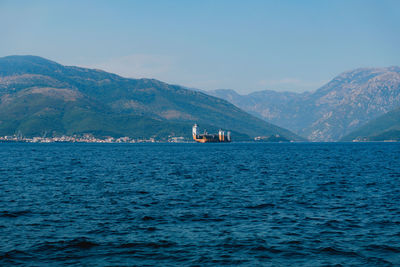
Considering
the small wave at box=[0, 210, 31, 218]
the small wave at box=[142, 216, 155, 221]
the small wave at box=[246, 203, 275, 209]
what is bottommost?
the small wave at box=[246, 203, 275, 209]

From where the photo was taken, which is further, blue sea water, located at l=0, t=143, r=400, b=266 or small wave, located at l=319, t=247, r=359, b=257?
small wave, located at l=319, t=247, r=359, b=257

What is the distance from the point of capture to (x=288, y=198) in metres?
54.2

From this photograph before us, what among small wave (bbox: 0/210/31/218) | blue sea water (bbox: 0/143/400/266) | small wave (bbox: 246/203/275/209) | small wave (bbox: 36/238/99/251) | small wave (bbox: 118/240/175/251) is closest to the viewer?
blue sea water (bbox: 0/143/400/266)

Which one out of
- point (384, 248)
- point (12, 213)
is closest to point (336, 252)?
point (384, 248)

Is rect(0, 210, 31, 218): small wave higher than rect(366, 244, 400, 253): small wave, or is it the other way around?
rect(0, 210, 31, 218): small wave

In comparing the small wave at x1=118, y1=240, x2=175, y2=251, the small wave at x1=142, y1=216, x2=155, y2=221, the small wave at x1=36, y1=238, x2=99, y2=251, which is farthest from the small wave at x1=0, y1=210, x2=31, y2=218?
the small wave at x1=118, y1=240, x2=175, y2=251

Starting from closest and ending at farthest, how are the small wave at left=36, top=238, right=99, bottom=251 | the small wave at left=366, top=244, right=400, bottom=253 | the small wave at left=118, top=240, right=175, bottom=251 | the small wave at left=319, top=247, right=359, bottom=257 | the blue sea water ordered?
the blue sea water < the small wave at left=319, top=247, right=359, bottom=257 < the small wave at left=366, top=244, right=400, bottom=253 < the small wave at left=36, top=238, right=99, bottom=251 < the small wave at left=118, top=240, right=175, bottom=251

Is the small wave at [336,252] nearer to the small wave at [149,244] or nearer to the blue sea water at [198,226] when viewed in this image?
the blue sea water at [198,226]

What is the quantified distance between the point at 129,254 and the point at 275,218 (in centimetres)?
1721

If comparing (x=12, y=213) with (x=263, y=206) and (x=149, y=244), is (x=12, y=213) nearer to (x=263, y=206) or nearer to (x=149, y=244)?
(x=149, y=244)

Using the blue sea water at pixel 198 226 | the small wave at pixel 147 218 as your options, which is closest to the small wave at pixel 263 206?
the blue sea water at pixel 198 226

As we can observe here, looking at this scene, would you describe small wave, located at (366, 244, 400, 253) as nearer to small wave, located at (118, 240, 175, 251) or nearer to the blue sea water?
the blue sea water

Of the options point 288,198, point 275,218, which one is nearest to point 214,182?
point 288,198

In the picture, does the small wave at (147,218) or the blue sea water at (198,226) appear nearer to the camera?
the blue sea water at (198,226)
